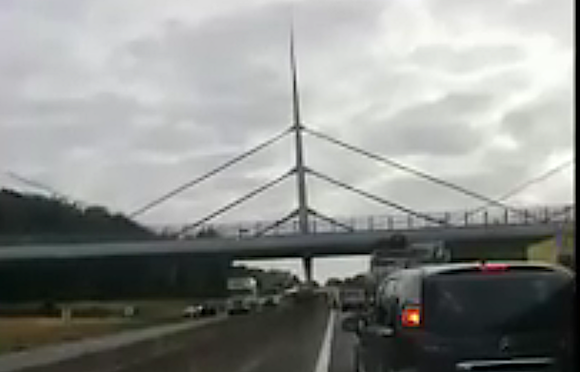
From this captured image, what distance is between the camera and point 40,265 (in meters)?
120

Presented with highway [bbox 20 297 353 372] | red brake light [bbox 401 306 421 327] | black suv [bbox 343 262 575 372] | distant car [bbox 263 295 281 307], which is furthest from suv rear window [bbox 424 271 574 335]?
distant car [bbox 263 295 281 307]

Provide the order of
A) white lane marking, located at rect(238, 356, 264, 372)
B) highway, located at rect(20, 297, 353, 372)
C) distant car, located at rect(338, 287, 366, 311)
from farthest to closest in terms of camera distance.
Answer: distant car, located at rect(338, 287, 366, 311)
white lane marking, located at rect(238, 356, 264, 372)
highway, located at rect(20, 297, 353, 372)

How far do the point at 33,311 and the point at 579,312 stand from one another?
343 ft

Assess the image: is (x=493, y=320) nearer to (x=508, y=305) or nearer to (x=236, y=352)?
(x=508, y=305)

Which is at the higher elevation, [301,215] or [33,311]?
[301,215]

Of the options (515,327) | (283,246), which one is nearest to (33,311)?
(283,246)

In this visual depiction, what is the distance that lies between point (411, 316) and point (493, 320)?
90 centimetres

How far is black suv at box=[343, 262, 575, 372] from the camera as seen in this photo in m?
10.4

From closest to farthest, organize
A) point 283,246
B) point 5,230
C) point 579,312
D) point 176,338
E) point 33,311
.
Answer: point 579,312 < point 176,338 < point 33,311 < point 283,246 < point 5,230

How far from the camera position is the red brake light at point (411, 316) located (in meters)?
10.9

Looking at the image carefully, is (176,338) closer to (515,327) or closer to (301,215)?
(515,327)


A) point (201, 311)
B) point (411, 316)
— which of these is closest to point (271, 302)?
point (201, 311)

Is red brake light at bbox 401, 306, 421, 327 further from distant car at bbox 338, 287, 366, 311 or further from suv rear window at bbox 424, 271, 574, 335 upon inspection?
distant car at bbox 338, 287, 366, 311

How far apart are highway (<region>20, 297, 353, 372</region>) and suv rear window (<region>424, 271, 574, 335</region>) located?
19.5 feet
